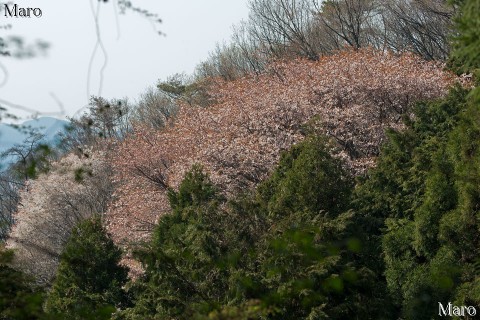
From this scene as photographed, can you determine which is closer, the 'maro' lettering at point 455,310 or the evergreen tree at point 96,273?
the 'maro' lettering at point 455,310

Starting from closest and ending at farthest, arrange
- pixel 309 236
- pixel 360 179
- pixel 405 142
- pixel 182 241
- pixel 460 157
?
1. pixel 309 236
2. pixel 460 157
3. pixel 182 241
4. pixel 405 142
5. pixel 360 179

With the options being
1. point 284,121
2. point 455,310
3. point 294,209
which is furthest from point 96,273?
point 284,121

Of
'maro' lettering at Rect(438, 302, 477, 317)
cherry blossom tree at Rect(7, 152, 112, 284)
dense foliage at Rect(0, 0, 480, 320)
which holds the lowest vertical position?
'maro' lettering at Rect(438, 302, 477, 317)

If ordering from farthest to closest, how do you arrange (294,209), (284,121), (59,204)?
(59,204) → (284,121) → (294,209)

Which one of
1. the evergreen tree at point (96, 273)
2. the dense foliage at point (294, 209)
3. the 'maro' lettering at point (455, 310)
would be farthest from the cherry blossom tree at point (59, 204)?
the 'maro' lettering at point (455, 310)

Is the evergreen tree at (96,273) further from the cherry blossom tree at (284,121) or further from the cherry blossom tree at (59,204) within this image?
the cherry blossom tree at (59,204)

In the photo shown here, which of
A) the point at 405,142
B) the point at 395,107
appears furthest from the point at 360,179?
the point at 395,107

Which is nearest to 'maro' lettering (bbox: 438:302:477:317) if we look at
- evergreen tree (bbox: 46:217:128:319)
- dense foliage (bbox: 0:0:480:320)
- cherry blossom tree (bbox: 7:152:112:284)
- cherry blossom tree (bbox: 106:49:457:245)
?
dense foliage (bbox: 0:0:480:320)

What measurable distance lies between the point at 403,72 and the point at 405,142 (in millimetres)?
10315

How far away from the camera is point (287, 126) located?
89.1ft

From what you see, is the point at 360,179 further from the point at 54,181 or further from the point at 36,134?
the point at 54,181

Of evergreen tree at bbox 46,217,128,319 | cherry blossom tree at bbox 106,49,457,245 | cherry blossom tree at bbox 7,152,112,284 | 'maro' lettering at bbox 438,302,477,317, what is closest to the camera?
'maro' lettering at bbox 438,302,477,317

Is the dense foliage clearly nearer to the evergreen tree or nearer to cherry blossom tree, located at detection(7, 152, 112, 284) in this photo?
the evergreen tree

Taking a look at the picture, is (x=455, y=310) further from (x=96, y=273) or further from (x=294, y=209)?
(x=96, y=273)
